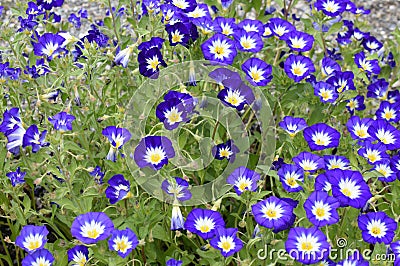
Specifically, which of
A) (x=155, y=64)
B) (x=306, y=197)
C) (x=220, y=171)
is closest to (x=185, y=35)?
(x=155, y=64)

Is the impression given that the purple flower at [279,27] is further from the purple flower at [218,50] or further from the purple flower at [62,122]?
the purple flower at [62,122]

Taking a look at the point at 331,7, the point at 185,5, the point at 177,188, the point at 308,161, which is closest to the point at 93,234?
the point at 177,188

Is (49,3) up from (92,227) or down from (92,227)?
up

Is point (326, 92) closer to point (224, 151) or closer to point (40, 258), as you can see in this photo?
point (224, 151)

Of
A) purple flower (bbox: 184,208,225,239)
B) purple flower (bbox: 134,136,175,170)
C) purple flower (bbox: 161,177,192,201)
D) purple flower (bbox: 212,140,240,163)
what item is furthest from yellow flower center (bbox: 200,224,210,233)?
purple flower (bbox: 212,140,240,163)

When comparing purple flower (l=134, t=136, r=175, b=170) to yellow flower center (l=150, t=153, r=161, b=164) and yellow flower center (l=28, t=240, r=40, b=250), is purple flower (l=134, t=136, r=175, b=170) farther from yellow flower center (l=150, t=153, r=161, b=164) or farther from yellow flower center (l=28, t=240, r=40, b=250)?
yellow flower center (l=28, t=240, r=40, b=250)

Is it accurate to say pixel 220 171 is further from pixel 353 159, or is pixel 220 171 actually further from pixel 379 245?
pixel 379 245
